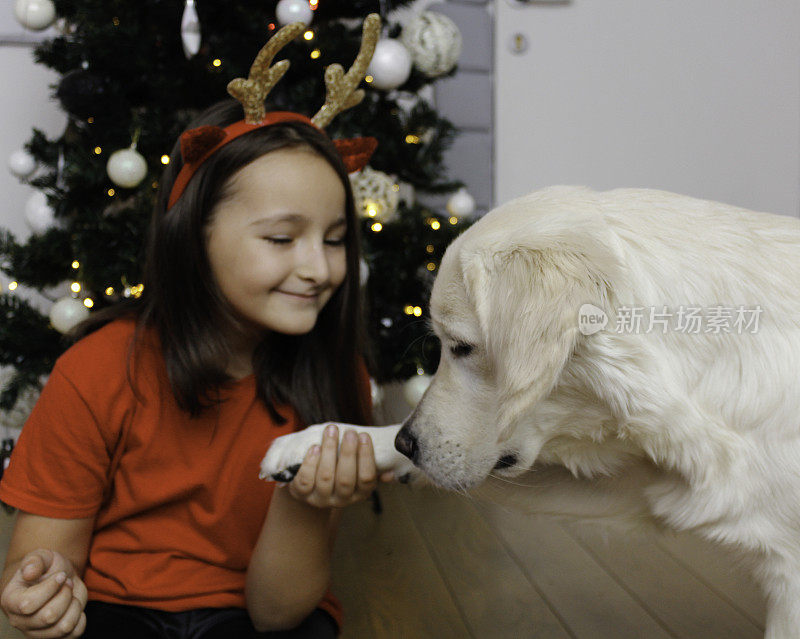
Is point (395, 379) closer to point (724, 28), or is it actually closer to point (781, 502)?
point (781, 502)

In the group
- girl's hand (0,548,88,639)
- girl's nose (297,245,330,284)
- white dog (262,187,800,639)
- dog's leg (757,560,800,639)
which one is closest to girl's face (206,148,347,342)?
girl's nose (297,245,330,284)

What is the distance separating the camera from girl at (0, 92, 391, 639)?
3.81 ft

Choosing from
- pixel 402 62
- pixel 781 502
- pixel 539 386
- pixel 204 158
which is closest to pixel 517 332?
pixel 539 386

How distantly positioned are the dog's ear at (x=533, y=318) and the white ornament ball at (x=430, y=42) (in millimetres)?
1362

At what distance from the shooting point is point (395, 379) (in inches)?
86.0

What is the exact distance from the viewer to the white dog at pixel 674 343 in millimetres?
842

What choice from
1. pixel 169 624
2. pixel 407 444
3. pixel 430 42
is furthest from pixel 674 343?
pixel 430 42

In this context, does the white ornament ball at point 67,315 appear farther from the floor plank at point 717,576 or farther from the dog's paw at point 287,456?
the floor plank at point 717,576

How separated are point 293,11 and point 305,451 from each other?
1261 mm

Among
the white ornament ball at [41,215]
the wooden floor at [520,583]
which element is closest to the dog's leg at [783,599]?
the wooden floor at [520,583]

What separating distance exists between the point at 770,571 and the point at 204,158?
108 cm

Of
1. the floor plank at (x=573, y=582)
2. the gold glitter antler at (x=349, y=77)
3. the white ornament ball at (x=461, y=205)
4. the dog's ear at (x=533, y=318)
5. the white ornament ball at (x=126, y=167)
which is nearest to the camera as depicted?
the dog's ear at (x=533, y=318)

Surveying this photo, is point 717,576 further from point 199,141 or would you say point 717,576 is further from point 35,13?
point 35,13

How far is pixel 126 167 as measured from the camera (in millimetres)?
1798
